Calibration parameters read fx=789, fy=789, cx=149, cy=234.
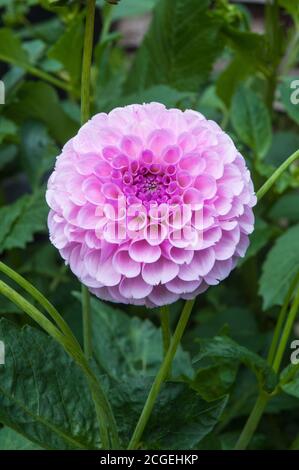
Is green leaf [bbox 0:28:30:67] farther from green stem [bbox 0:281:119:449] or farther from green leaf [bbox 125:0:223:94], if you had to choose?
green stem [bbox 0:281:119:449]

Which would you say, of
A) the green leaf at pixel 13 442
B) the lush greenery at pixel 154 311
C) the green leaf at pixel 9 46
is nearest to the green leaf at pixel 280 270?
the lush greenery at pixel 154 311

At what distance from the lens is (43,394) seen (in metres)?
0.51

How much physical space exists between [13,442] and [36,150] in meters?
0.37

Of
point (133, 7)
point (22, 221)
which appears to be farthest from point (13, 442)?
point (133, 7)

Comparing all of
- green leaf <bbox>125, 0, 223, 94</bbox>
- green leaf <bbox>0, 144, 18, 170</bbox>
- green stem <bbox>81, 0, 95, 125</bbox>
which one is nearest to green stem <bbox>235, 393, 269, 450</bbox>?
green stem <bbox>81, 0, 95, 125</bbox>

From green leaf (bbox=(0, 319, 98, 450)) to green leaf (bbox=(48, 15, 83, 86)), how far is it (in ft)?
1.27

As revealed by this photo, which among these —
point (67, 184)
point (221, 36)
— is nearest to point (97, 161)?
point (67, 184)

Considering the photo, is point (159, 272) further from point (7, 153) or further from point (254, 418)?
point (7, 153)

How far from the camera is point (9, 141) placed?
0.94 meters

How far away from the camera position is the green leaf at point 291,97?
75 centimetres

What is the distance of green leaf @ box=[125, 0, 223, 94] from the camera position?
81 centimetres

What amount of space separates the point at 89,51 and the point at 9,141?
50cm

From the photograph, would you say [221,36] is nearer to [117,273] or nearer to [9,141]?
[9,141]
